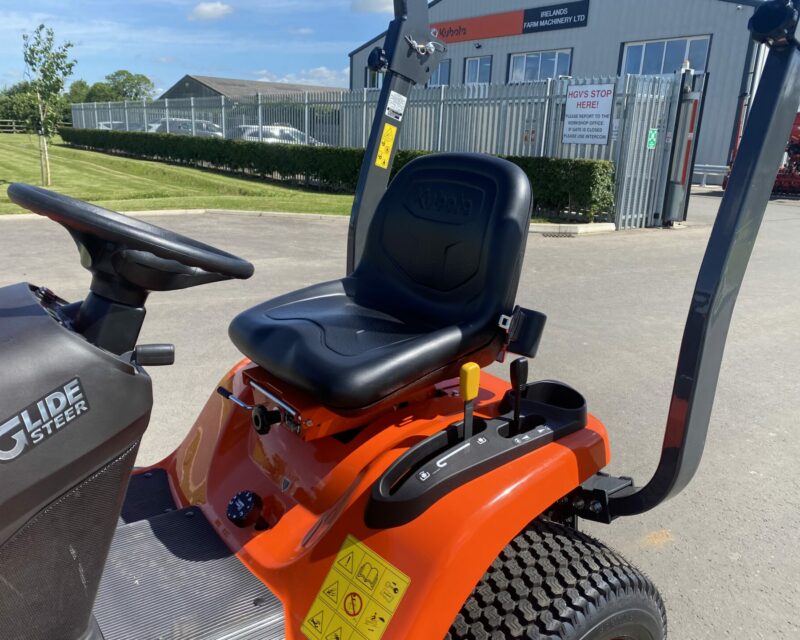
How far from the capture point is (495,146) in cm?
1150

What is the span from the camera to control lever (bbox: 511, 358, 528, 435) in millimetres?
1535

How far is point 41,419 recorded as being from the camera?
3.35 ft

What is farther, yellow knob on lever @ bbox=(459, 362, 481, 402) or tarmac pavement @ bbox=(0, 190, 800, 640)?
tarmac pavement @ bbox=(0, 190, 800, 640)

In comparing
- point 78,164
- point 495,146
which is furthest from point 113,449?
point 78,164

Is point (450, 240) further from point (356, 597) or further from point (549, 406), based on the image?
point (356, 597)

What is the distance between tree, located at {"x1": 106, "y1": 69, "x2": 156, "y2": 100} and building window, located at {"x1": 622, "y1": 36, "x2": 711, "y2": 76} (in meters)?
76.4

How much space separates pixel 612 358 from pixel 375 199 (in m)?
2.34

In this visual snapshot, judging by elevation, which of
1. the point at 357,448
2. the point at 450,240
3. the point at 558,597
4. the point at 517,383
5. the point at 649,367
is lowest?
the point at 649,367

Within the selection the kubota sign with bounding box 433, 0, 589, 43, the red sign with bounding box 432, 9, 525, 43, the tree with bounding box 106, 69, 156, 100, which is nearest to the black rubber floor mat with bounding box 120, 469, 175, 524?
the kubota sign with bounding box 433, 0, 589, 43

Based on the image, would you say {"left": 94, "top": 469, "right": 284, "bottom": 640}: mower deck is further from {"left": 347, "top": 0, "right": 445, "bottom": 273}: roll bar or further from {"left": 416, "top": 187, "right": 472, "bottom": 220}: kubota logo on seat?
{"left": 347, "top": 0, "right": 445, "bottom": 273}: roll bar

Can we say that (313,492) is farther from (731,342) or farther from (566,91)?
(566,91)

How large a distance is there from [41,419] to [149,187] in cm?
1540

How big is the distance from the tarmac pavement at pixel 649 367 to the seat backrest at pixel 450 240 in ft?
3.77

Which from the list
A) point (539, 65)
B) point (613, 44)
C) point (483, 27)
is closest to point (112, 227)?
point (613, 44)
